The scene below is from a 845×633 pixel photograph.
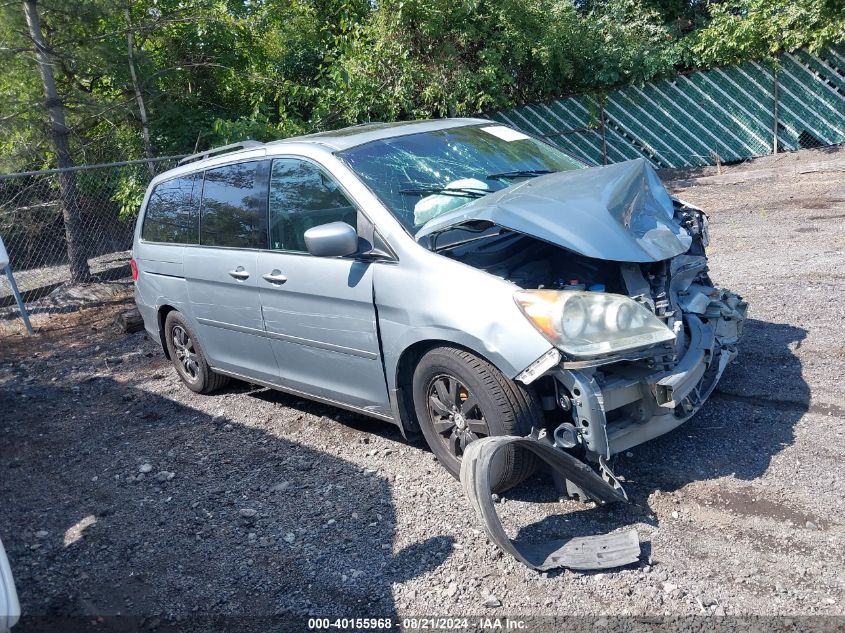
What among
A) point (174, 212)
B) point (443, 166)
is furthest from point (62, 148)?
point (443, 166)

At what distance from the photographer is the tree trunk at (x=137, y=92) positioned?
1115 cm

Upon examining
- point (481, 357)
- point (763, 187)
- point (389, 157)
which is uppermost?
point (389, 157)

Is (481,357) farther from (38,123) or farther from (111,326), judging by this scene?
(38,123)

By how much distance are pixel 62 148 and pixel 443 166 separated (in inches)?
305

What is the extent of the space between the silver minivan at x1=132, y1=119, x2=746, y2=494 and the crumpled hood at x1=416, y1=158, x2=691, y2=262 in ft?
0.04

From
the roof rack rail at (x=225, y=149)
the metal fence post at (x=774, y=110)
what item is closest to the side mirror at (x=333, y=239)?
the roof rack rail at (x=225, y=149)

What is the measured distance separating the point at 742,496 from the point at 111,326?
7718mm

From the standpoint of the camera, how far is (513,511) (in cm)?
403

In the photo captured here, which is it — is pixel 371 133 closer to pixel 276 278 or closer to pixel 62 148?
pixel 276 278

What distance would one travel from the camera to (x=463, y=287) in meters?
3.94

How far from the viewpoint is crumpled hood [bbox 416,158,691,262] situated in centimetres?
384

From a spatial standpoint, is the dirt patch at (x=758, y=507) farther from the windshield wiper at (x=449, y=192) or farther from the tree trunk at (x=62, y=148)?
the tree trunk at (x=62, y=148)

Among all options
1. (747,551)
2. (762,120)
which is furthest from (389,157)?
(762,120)

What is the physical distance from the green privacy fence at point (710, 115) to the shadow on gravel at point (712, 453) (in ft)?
34.3
